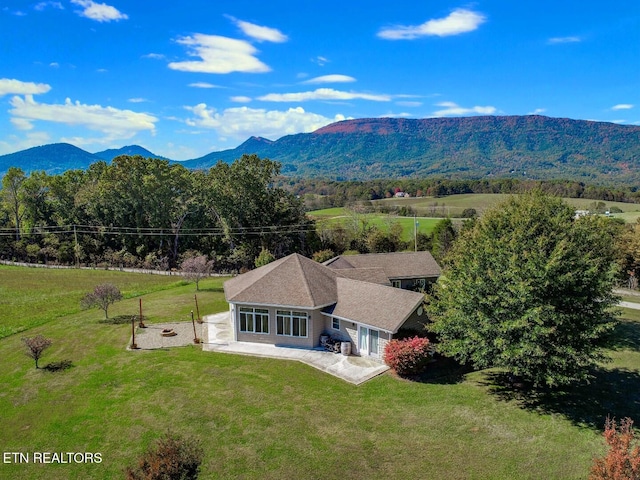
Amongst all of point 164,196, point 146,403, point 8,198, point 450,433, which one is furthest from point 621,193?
point 8,198

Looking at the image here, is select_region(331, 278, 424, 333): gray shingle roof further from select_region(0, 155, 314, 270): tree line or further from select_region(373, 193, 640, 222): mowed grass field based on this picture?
select_region(373, 193, 640, 222): mowed grass field

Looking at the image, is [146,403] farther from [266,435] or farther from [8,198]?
[8,198]

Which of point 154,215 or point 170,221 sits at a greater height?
point 154,215

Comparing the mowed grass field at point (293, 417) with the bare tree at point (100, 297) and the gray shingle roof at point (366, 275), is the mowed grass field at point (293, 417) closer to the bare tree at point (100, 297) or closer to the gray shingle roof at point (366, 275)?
the bare tree at point (100, 297)

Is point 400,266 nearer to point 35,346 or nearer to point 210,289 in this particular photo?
point 210,289

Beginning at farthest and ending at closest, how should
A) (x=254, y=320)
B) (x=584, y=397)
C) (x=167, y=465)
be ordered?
(x=254, y=320), (x=584, y=397), (x=167, y=465)

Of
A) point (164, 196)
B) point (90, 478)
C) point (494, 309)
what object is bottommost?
point (90, 478)

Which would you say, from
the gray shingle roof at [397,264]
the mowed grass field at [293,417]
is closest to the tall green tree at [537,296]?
the mowed grass field at [293,417]

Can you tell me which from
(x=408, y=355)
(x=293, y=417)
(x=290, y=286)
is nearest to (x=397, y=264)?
(x=290, y=286)
